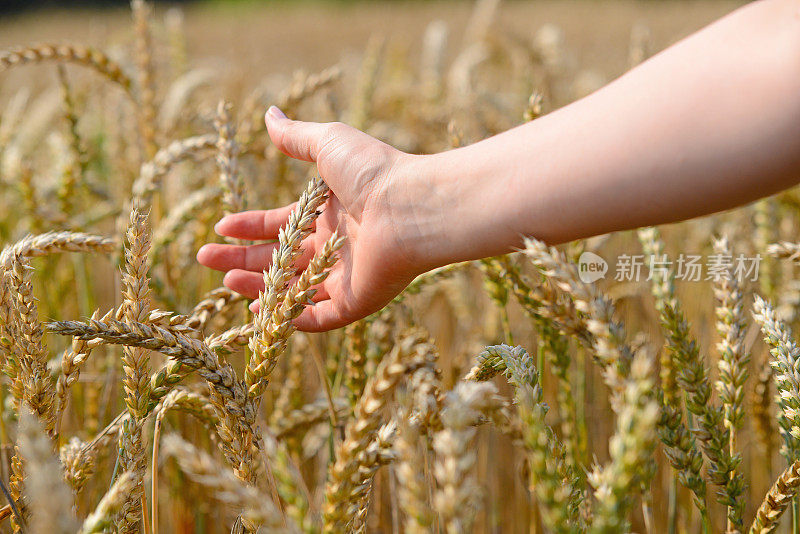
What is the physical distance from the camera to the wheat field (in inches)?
17.2

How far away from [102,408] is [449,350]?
791mm

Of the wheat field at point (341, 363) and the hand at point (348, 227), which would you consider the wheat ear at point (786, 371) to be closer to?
the wheat field at point (341, 363)

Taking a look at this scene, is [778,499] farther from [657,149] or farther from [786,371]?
[657,149]

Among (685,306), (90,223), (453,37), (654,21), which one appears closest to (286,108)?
(90,223)

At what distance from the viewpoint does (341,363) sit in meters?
0.99

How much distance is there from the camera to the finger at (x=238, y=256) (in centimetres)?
84

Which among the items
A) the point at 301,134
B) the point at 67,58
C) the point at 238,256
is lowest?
the point at 238,256

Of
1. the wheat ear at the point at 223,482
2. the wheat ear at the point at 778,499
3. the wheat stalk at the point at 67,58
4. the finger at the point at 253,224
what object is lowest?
the wheat ear at the point at 778,499

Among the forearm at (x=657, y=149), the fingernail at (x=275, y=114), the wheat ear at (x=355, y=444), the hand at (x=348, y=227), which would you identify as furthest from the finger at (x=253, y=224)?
the wheat ear at (x=355, y=444)

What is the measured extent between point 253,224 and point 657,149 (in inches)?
19.2

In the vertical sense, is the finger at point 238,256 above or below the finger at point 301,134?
below

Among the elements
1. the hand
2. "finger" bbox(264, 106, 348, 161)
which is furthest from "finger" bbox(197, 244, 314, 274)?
"finger" bbox(264, 106, 348, 161)

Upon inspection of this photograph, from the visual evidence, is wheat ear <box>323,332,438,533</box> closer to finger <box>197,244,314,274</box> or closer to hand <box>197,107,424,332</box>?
hand <box>197,107,424,332</box>

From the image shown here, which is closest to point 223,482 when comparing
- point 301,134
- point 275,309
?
point 275,309
